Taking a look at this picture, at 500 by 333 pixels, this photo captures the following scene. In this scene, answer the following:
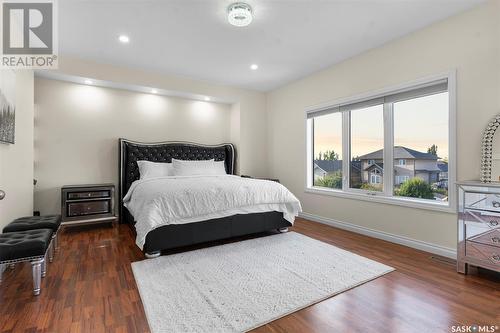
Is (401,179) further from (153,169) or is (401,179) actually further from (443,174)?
(153,169)

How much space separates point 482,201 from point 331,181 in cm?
226

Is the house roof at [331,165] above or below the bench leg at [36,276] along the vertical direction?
above

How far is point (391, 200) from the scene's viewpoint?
10.6 ft

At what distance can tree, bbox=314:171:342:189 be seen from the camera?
13.7 ft

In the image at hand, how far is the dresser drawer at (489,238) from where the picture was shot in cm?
209

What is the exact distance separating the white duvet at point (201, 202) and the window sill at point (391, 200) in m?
0.88

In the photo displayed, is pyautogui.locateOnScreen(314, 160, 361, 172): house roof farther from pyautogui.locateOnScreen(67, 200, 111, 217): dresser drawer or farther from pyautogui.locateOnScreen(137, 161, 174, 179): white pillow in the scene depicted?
pyautogui.locateOnScreen(67, 200, 111, 217): dresser drawer

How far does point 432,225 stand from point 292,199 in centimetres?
166

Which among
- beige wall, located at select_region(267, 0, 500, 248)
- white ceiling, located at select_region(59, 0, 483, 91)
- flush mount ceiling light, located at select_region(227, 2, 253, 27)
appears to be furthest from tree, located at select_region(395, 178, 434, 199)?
flush mount ceiling light, located at select_region(227, 2, 253, 27)

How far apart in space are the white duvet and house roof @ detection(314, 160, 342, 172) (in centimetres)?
119

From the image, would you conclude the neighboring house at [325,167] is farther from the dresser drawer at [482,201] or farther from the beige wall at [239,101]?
the dresser drawer at [482,201]

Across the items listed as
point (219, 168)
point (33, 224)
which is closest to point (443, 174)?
point (219, 168)

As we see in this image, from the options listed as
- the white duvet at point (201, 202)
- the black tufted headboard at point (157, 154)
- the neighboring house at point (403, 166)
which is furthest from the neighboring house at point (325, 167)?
the black tufted headboard at point (157, 154)

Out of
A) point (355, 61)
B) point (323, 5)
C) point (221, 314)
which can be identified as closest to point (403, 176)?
point (355, 61)
